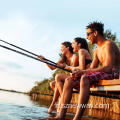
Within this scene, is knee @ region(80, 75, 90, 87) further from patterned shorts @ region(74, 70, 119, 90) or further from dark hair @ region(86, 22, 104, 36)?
dark hair @ region(86, 22, 104, 36)

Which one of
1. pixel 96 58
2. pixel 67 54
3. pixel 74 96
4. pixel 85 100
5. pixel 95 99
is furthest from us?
pixel 74 96

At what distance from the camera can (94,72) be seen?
128 inches

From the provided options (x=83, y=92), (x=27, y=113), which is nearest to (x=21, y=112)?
(x=27, y=113)

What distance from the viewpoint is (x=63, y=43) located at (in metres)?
5.12

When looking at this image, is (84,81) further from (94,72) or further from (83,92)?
(94,72)

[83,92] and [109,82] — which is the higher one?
[109,82]

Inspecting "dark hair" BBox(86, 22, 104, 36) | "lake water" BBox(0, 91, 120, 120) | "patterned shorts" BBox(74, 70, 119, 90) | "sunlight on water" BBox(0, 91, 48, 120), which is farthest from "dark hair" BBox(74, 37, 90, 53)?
"sunlight on water" BBox(0, 91, 48, 120)

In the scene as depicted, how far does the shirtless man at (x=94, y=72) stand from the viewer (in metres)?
3.04

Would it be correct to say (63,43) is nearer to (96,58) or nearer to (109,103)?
(96,58)

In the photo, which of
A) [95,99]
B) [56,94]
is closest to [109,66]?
[56,94]

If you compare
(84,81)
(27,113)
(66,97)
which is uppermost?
(84,81)

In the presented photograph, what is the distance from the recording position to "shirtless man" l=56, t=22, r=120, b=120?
9.96 feet

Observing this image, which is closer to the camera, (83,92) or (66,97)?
(83,92)

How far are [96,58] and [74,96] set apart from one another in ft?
23.5
